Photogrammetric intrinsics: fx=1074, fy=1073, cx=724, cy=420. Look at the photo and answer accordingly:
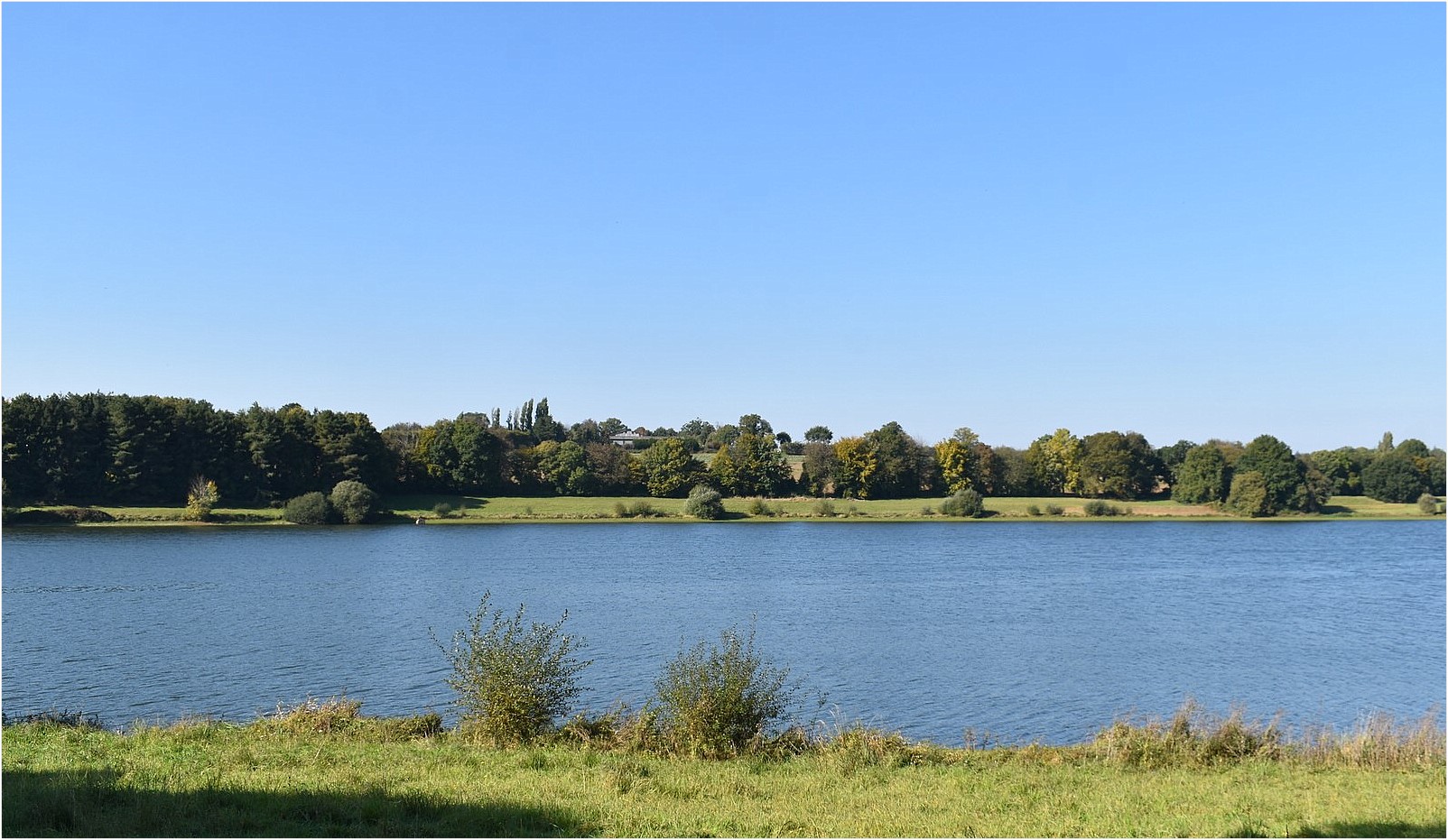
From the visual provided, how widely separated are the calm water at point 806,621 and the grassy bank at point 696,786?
5510 millimetres

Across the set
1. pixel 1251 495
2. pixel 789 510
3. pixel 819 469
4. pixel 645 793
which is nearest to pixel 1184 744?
pixel 645 793

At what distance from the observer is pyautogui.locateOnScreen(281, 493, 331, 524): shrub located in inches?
3593

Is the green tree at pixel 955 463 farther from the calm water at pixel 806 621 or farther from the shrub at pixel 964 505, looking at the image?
the calm water at pixel 806 621

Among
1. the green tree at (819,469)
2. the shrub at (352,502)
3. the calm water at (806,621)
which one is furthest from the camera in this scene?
the green tree at (819,469)

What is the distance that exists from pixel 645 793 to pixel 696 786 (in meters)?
0.70

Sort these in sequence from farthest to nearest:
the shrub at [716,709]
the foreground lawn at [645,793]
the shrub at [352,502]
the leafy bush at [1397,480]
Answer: the leafy bush at [1397,480], the shrub at [352,502], the shrub at [716,709], the foreground lawn at [645,793]

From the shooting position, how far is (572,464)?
114062mm

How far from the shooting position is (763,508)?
108062 mm

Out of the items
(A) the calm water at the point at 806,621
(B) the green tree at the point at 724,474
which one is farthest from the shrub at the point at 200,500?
(B) the green tree at the point at 724,474

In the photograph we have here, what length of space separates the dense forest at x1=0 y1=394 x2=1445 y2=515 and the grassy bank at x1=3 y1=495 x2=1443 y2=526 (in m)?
2.64

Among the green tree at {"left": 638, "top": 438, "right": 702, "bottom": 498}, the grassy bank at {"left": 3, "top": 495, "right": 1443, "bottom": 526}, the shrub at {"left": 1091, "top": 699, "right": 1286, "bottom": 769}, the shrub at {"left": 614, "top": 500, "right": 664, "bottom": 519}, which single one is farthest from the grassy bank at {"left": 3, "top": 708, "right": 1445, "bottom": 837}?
the green tree at {"left": 638, "top": 438, "right": 702, "bottom": 498}

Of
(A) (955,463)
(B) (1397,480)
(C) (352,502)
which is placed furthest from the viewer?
(A) (955,463)

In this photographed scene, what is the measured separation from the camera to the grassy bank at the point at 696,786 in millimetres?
10414

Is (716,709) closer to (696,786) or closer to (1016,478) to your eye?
(696,786)
